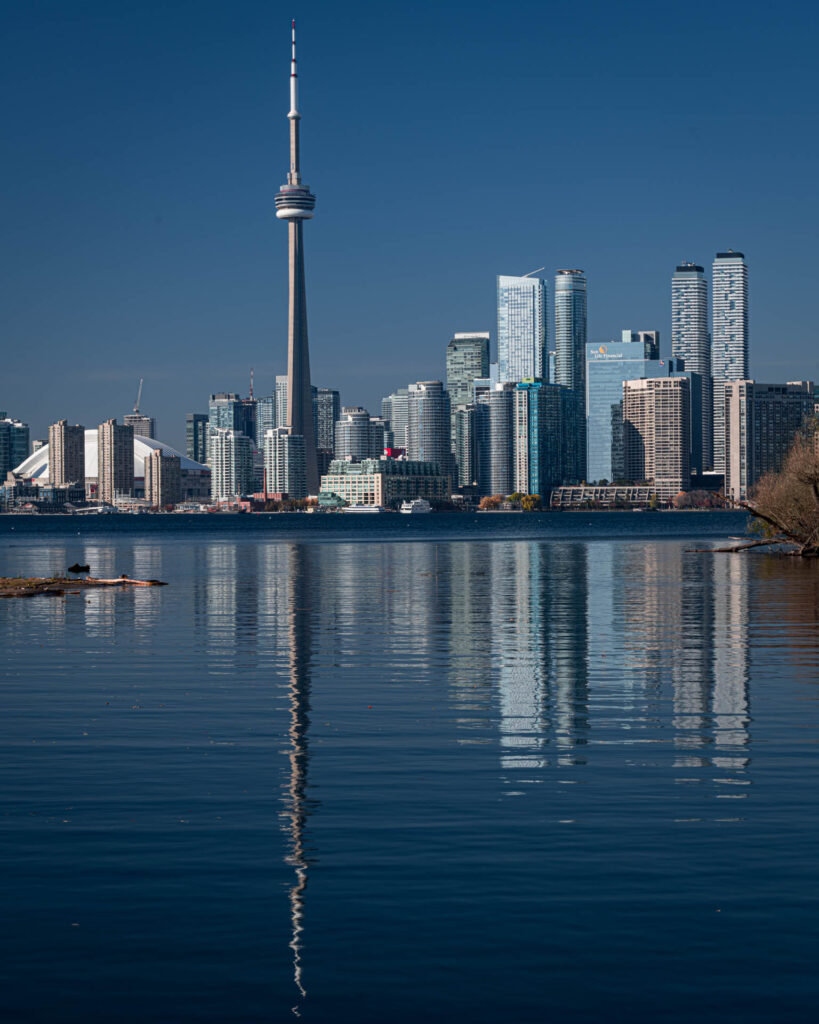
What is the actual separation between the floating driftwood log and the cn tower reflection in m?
21.6

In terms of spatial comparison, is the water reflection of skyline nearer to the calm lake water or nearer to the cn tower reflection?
the calm lake water

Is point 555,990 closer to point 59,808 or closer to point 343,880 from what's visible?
point 343,880

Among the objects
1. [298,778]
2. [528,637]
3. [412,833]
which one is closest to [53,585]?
[528,637]

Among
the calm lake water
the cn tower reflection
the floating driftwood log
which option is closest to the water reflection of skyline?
the calm lake water

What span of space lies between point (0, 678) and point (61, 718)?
8260 millimetres

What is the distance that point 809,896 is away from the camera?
49.3ft

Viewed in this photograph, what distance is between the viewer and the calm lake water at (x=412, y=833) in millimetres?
12672

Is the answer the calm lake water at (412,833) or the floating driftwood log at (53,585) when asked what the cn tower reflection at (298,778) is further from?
the floating driftwood log at (53,585)

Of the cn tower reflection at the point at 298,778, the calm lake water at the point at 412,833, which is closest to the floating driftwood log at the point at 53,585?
the cn tower reflection at the point at 298,778

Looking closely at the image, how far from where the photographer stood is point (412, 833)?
59.1 ft

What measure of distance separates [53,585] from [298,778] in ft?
193

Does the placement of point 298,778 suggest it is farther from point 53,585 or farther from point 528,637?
point 53,585

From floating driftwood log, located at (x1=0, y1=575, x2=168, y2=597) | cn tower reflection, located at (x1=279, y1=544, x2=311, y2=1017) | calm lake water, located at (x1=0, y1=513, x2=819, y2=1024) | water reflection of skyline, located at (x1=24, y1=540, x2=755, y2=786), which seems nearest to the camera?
calm lake water, located at (x1=0, y1=513, x2=819, y2=1024)

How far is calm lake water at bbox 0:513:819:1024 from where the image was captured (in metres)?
12.7
